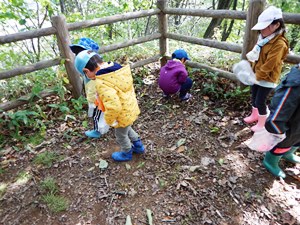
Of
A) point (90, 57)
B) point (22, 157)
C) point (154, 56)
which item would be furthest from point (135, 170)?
point (154, 56)

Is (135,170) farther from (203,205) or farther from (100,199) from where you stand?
(203,205)

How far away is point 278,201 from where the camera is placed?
2.55m

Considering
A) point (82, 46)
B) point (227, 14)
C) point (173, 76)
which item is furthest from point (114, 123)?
point (227, 14)

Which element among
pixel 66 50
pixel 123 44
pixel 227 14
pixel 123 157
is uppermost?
pixel 227 14

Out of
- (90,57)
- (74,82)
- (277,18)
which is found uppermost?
(277,18)

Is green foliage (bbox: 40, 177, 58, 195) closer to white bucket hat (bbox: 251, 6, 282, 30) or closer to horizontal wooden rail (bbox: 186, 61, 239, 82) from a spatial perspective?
white bucket hat (bbox: 251, 6, 282, 30)

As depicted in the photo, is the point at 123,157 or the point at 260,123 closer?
the point at 123,157

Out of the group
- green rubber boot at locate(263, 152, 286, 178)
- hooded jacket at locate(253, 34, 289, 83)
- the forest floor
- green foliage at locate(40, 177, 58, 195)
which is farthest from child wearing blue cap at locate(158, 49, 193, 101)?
green foliage at locate(40, 177, 58, 195)

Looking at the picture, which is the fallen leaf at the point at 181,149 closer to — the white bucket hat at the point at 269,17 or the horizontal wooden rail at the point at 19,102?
the white bucket hat at the point at 269,17

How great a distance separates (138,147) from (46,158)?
1405mm

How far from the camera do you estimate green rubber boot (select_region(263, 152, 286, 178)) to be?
9.10 ft

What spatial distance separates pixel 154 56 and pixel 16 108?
3.25m

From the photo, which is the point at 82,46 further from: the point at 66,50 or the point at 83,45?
the point at 66,50

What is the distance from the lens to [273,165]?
282 cm
